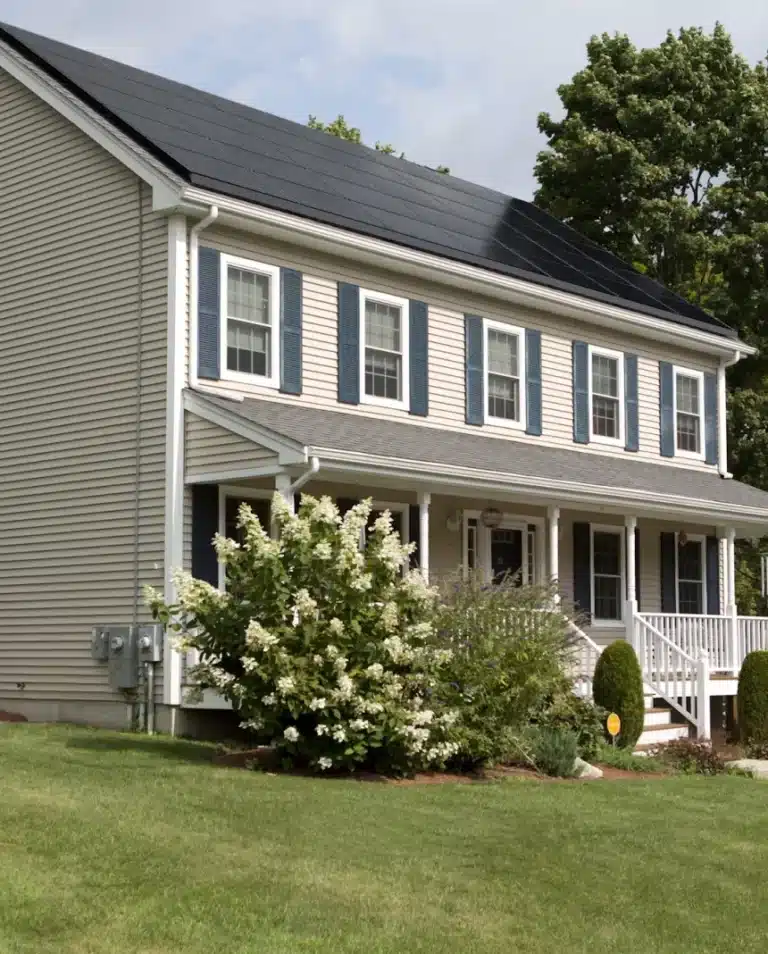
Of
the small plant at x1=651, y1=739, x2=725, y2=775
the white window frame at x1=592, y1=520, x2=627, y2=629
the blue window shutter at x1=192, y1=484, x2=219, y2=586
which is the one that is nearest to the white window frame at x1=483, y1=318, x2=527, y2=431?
the white window frame at x1=592, y1=520, x2=627, y2=629

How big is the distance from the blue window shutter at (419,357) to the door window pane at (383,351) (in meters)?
0.16

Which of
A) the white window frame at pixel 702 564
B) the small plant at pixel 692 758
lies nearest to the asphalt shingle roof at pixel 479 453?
the white window frame at pixel 702 564

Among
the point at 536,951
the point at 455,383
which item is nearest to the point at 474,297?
the point at 455,383

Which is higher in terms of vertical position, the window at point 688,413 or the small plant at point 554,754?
the window at point 688,413

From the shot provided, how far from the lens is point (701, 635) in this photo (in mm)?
20031

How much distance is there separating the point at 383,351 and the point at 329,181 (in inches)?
109

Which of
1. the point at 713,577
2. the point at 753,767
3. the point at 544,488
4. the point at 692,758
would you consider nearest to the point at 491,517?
the point at 544,488

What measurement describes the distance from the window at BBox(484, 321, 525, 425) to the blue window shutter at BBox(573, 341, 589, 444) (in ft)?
4.10

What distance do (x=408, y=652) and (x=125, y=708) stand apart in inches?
196

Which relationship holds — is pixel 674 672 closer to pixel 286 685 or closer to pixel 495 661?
pixel 495 661

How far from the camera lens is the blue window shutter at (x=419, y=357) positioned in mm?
19094

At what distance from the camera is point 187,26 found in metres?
16.1

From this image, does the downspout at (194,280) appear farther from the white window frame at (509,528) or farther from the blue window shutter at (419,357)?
the white window frame at (509,528)

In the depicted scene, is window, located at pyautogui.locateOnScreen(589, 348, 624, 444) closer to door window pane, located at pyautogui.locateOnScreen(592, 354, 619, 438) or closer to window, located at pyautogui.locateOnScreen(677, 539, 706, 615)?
door window pane, located at pyautogui.locateOnScreen(592, 354, 619, 438)
